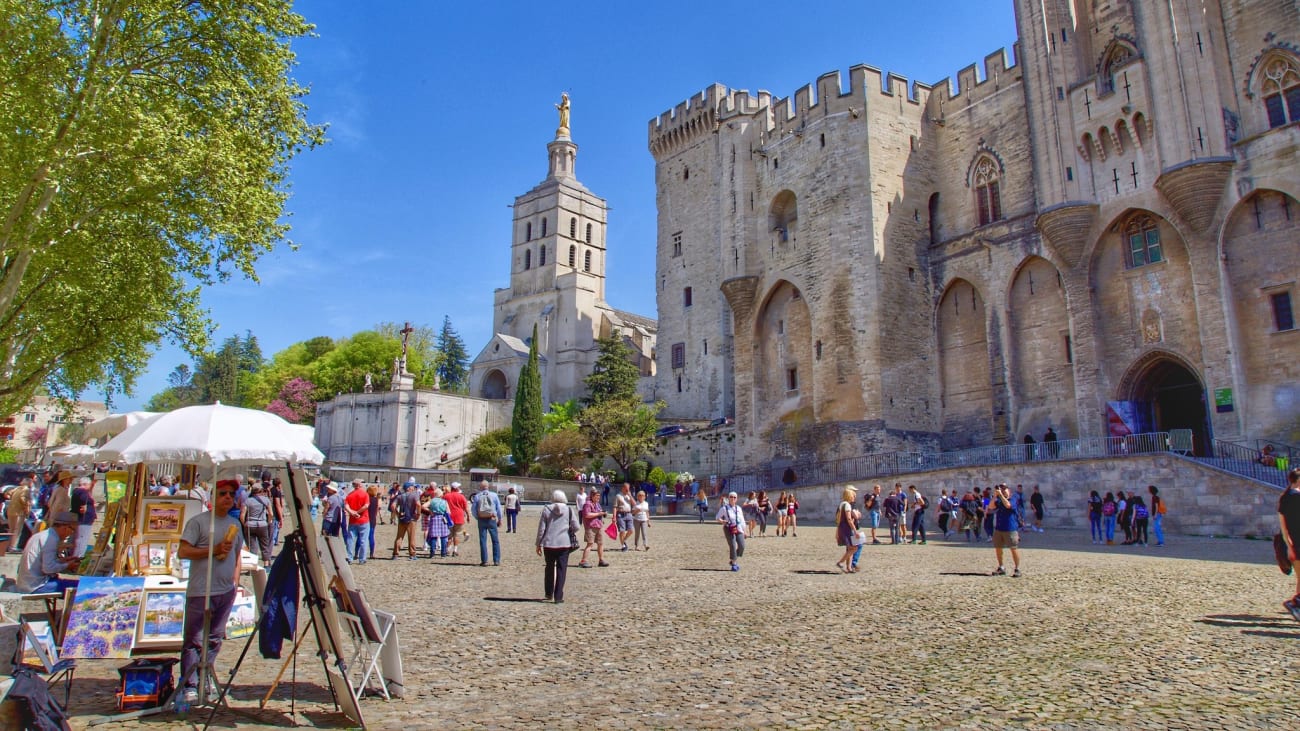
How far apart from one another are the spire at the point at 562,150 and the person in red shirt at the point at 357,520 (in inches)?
2359

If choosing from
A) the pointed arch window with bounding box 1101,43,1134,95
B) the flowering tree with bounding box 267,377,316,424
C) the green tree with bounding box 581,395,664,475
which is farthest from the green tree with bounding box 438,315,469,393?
the pointed arch window with bounding box 1101,43,1134,95

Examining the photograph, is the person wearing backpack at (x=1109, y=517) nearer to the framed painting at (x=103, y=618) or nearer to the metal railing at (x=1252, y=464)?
the metal railing at (x=1252, y=464)

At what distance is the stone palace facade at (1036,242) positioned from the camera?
21688mm

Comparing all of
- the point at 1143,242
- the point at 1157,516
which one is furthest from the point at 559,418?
the point at 1157,516

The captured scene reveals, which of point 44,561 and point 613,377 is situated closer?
point 44,561

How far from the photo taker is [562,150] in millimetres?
Result: 71438

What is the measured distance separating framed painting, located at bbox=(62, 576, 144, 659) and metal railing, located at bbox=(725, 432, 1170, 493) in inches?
835

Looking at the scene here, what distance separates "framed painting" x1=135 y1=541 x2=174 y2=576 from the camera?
9.16 meters

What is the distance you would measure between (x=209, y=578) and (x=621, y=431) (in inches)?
1310

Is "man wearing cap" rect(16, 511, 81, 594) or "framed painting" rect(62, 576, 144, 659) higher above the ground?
"man wearing cap" rect(16, 511, 81, 594)

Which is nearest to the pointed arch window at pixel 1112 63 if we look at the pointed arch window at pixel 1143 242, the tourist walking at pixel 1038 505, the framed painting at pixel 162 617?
the pointed arch window at pixel 1143 242

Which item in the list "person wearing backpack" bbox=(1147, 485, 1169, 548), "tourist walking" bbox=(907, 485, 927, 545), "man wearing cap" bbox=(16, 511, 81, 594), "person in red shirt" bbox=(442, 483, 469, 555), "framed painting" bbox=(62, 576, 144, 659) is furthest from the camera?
"tourist walking" bbox=(907, 485, 927, 545)

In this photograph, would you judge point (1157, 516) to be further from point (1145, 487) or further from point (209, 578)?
point (209, 578)

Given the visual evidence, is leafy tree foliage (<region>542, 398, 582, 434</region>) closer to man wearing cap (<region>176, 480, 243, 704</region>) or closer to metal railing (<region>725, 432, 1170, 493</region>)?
metal railing (<region>725, 432, 1170, 493</region>)
